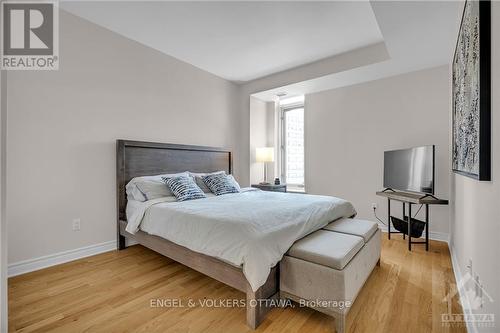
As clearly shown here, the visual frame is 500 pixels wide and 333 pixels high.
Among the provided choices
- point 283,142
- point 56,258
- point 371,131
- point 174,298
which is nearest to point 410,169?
point 371,131

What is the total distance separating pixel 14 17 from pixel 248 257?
10.2 feet

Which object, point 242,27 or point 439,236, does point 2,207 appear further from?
point 439,236

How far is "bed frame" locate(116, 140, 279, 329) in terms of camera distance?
64.7 inches

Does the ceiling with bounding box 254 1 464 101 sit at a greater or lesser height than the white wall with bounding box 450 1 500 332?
greater

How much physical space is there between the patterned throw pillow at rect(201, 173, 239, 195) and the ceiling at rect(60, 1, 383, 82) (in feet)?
5.90

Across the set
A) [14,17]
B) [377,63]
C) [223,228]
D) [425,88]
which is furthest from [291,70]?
[14,17]

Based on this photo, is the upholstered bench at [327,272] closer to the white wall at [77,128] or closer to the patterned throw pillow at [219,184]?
the patterned throw pillow at [219,184]

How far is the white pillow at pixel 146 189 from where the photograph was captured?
9.15 feet

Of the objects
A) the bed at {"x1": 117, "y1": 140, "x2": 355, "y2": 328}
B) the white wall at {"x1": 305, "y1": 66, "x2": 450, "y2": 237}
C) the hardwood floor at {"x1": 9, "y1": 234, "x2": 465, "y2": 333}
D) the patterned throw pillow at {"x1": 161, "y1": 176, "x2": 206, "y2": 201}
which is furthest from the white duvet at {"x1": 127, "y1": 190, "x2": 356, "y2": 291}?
the white wall at {"x1": 305, "y1": 66, "x2": 450, "y2": 237}

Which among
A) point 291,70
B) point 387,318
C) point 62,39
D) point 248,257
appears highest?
point 291,70

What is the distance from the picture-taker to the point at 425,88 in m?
3.32

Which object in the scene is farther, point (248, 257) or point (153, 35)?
point (153, 35)

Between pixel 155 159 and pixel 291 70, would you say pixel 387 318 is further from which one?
pixel 291 70

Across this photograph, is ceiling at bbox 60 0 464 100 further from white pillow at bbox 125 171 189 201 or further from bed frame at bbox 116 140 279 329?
white pillow at bbox 125 171 189 201
